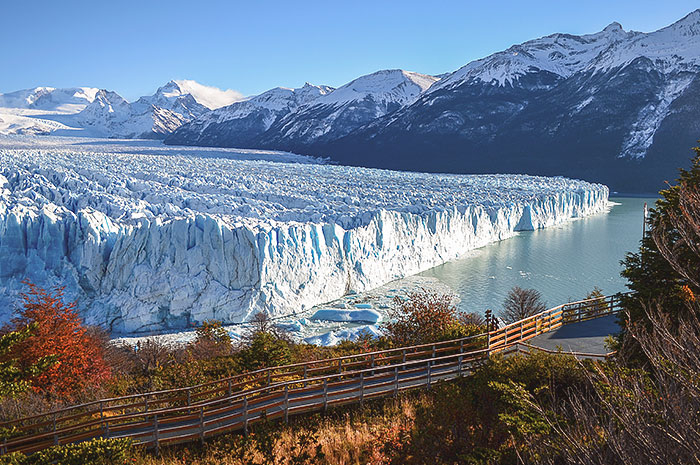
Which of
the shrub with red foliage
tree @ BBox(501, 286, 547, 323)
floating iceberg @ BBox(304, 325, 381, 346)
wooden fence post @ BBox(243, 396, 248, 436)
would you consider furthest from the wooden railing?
tree @ BBox(501, 286, 547, 323)

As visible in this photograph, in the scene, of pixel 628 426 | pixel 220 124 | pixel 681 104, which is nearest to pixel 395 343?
pixel 628 426

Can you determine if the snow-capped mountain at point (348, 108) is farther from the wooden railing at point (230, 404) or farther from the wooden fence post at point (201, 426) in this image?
the wooden fence post at point (201, 426)

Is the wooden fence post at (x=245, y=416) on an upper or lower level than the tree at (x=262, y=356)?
upper

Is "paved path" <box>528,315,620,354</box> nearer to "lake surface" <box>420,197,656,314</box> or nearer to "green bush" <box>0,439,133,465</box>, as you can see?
"green bush" <box>0,439,133,465</box>

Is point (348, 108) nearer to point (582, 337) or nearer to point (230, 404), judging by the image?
point (582, 337)

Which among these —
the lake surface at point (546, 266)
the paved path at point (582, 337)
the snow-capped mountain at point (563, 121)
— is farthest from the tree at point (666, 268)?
the snow-capped mountain at point (563, 121)

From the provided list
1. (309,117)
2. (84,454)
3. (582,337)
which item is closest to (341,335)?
(582,337)

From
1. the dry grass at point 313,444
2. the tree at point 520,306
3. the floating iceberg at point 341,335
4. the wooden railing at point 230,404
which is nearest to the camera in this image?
the dry grass at point 313,444

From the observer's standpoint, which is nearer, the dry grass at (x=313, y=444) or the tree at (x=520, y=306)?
the dry grass at (x=313, y=444)
